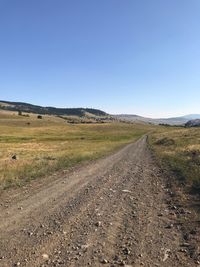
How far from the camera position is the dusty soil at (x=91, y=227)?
893 centimetres

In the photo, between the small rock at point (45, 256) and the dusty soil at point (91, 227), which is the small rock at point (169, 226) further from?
the small rock at point (45, 256)

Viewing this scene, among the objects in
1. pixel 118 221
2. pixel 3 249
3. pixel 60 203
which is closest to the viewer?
pixel 3 249

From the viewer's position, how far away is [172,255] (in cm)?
918

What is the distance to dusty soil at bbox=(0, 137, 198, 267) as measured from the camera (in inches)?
352

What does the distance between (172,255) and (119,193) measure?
27.7 feet

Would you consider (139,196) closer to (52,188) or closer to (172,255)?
(52,188)

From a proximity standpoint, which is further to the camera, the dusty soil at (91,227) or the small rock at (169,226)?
the small rock at (169,226)

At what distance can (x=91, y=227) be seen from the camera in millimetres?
11562

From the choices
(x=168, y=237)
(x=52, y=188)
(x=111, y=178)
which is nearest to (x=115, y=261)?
(x=168, y=237)

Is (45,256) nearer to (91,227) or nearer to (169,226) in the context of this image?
(91,227)

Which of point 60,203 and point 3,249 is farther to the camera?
point 60,203

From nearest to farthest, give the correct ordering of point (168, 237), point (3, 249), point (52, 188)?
point (3, 249) → point (168, 237) → point (52, 188)

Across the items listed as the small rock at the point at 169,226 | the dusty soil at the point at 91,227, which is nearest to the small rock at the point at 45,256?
the dusty soil at the point at 91,227

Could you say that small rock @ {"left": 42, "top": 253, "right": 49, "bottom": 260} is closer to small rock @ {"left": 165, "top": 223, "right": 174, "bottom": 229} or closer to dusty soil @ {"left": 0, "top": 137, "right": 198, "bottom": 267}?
dusty soil @ {"left": 0, "top": 137, "right": 198, "bottom": 267}
